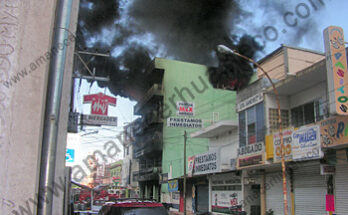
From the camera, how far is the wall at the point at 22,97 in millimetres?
3072

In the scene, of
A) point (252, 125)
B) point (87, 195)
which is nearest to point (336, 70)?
point (252, 125)

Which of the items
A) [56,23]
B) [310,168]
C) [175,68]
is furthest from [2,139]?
[175,68]

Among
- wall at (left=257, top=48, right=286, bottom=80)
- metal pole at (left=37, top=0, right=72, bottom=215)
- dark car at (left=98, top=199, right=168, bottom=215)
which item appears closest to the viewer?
metal pole at (left=37, top=0, right=72, bottom=215)

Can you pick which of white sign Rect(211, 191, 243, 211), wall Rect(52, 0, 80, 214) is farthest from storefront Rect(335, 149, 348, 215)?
wall Rect(52, 0, 80, 214)

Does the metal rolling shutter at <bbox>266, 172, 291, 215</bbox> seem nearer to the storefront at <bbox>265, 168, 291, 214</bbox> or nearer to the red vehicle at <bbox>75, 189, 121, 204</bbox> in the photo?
the storefront at <bbox>265, 168, 291, 214</bbox>

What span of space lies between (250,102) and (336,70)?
342 inches

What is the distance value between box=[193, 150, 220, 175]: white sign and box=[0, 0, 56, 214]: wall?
20.1 meters

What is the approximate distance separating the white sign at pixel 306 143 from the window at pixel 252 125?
3.71 m

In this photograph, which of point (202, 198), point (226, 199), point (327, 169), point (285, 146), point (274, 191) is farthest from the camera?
point (202, 198)

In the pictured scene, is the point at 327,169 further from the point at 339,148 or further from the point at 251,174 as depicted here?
the point at 251,174

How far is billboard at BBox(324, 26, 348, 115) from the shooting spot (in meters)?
11.7

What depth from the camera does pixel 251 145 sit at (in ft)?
62.6

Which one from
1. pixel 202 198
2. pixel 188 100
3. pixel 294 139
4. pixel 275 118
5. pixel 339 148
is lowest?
pixel 202 198

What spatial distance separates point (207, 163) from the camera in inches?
957
